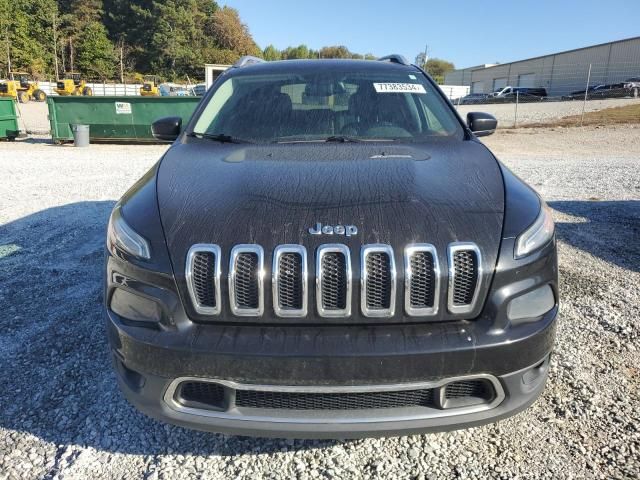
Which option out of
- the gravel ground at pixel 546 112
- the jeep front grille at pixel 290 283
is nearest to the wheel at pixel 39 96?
the gravel ground at pixel 546 112

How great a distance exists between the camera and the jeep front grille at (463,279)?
180 cm

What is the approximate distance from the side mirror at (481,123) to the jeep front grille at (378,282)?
1.97 metres

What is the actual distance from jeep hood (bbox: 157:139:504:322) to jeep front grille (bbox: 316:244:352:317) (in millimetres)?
43

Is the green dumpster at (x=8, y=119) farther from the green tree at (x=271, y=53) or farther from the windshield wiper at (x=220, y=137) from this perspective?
the green tree at (x=271, y=53)

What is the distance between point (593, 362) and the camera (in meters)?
2.86

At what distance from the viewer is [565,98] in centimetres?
3825

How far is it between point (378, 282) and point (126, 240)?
1016 mm

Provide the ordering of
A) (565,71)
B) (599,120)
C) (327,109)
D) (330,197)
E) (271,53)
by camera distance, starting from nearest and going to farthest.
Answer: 1. (330,197)
2. (327,109)
3. (599,120)
4. (565,71)
5. (271,53)

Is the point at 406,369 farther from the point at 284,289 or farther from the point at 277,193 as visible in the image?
the point at 277,193

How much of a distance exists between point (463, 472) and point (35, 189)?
26.1 feet

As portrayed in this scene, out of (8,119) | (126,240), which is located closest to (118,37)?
(8,119)

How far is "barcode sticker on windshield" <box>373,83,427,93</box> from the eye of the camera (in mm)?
3311

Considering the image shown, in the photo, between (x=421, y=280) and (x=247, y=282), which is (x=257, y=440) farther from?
(x=421, y=280)

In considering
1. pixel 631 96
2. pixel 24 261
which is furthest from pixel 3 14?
pixel 24 261
